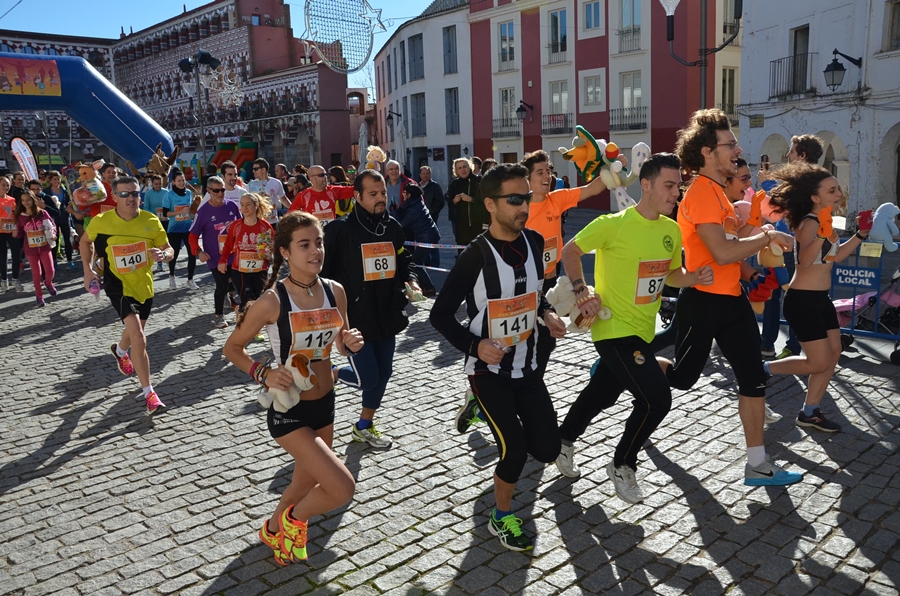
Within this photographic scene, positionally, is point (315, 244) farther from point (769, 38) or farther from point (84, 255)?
point (769, 38)

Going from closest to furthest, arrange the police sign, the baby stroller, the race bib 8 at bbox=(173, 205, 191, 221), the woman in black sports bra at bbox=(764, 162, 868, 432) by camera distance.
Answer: the woman in black sports bra at bbox=(764, 162, 868, 432) → the police sign → the baby stroller → the race bib 8 at bbox=(173, 205, 191, 221)

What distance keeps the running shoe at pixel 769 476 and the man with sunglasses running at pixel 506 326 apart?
148 cm

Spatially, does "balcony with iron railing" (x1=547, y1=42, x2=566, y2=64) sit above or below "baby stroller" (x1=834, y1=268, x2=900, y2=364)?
above

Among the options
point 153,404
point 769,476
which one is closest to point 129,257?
Answer: point 153,404

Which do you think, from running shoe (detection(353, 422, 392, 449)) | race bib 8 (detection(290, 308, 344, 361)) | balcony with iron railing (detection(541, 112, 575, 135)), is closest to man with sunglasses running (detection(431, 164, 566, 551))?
race bib 8 (detection(290, 308, 344, 361))

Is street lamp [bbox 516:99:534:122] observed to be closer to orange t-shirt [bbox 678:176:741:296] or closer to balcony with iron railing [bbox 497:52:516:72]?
balcony with iron railing [bbox 497:52:516:72]

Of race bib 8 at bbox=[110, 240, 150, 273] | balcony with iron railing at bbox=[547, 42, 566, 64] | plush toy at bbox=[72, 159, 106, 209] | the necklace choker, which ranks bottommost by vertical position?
race bib 8 at bbox=[110, 240, 150, 273]

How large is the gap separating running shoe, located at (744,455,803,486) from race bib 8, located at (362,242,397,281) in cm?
283

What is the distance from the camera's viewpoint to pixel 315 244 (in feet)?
13.3

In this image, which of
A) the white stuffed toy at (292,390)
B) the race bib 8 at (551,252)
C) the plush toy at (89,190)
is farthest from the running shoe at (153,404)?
the plush toy at (89,190)

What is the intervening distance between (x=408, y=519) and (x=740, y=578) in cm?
184

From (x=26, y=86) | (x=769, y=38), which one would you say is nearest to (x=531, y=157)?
(x=26, y=86)

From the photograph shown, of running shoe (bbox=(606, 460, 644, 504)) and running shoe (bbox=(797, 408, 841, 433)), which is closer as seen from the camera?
running shoe (bbox=(606, 460, 644, 504))

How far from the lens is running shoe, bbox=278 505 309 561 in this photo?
3932mm
